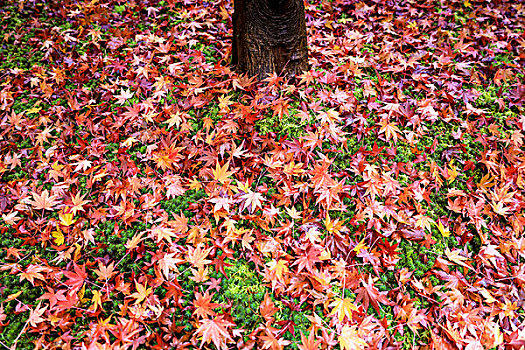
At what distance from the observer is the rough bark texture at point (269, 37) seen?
2.97 m

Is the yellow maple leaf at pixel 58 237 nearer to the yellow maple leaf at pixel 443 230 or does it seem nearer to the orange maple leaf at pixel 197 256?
the orange maple leaf at pixel 197 256

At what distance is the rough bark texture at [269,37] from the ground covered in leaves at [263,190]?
0.18m

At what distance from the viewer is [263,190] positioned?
2.71m

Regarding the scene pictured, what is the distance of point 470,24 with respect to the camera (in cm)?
395

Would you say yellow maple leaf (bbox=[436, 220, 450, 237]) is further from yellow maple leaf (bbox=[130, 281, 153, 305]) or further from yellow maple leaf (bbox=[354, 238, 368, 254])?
yellow maple leaf (bbox=[130, 281, 153, 305])

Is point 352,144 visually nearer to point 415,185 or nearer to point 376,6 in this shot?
point 415,185

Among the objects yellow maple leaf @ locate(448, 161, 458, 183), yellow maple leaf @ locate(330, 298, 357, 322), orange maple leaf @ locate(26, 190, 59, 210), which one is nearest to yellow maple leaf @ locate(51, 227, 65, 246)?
orange maple leaf @ locate(26, 190, 59, 210)

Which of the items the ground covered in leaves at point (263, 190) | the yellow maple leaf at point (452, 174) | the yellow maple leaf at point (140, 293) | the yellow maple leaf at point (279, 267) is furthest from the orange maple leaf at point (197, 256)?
the yellow maple leaf at point (452, 174)

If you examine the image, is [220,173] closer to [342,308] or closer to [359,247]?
[359,247]

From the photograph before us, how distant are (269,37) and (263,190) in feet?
4.49

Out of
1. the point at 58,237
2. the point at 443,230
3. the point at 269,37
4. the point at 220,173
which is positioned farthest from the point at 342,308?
the point at 269,37

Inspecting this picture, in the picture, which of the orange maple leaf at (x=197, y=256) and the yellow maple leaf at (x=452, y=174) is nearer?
the orange maple leaf at (x=197, y=256)

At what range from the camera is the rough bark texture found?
9.76 feet

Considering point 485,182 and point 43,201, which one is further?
point 485,182
